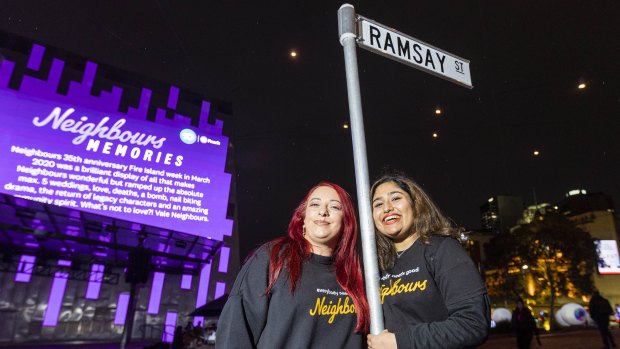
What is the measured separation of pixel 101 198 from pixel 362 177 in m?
12.6

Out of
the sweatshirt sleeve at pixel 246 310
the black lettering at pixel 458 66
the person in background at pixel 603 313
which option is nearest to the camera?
the sweatshirt sleeve at pixel 246 310

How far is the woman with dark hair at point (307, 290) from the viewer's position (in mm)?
2209

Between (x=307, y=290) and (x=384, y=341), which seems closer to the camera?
(x=384, y=341)

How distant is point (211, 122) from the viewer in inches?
722

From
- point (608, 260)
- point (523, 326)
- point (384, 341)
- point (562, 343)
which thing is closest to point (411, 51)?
point (384, 341)

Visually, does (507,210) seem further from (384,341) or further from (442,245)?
(384,341)

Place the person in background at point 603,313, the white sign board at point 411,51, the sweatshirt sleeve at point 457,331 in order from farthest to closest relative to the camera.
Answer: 1. the person in background at point 603,313
2. the white sign board at point 411,51
3. the sweatshirt sleeve at point 457,331

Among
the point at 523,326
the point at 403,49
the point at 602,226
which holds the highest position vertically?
the point at 602,226

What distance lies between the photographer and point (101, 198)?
1245cm

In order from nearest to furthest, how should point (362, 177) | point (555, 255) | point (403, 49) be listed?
point (362, 177) < point (403, 49) < point (555, 255)

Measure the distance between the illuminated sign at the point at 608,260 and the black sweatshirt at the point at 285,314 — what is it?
43344 millimetres

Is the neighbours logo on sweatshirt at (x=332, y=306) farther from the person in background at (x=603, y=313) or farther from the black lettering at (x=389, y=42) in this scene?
the person in background at (x=603, y=313)

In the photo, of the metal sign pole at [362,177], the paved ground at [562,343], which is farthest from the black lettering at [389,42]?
the paved ground at [562,343]

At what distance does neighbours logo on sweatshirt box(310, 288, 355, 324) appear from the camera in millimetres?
2324
